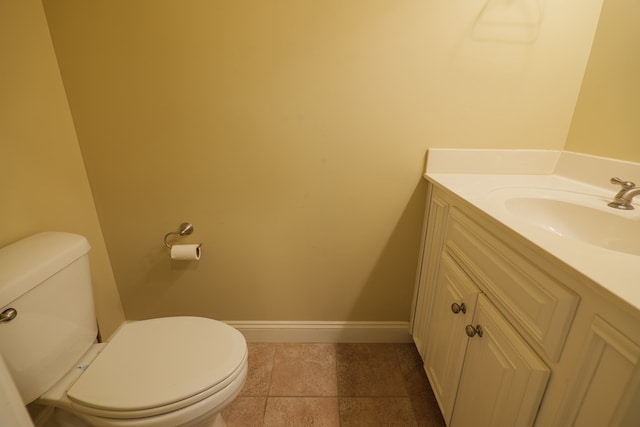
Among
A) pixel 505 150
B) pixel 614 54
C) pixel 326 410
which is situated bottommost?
pixel 326 410

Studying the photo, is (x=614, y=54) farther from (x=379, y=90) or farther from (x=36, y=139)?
(x=36, y=139)

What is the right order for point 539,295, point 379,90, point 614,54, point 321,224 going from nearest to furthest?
point 539,295 → point 614,54 → point 379,90 → point 321,224

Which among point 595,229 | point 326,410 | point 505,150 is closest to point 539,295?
point 595,229

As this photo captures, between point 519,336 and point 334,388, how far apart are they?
0.87 meters

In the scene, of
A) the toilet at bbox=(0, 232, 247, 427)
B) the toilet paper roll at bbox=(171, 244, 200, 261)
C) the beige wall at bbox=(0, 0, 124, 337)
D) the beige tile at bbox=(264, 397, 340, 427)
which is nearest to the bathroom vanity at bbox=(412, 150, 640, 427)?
the beige tile at bbox=(264, 397, 340, 427)

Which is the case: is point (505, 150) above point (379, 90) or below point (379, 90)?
below

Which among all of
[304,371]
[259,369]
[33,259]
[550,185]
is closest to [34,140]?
[33,259]

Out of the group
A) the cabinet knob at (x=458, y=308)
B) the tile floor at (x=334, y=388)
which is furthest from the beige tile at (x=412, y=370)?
the cabinet knob at (x=458, y=308)

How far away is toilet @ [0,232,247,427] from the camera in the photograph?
0.75m

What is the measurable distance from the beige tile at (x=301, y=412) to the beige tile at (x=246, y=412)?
27mm

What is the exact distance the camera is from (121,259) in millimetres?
1369

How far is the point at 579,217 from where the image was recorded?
917 millimetres

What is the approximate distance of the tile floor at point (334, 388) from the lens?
115 centimetres

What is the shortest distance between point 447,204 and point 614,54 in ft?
2.52
